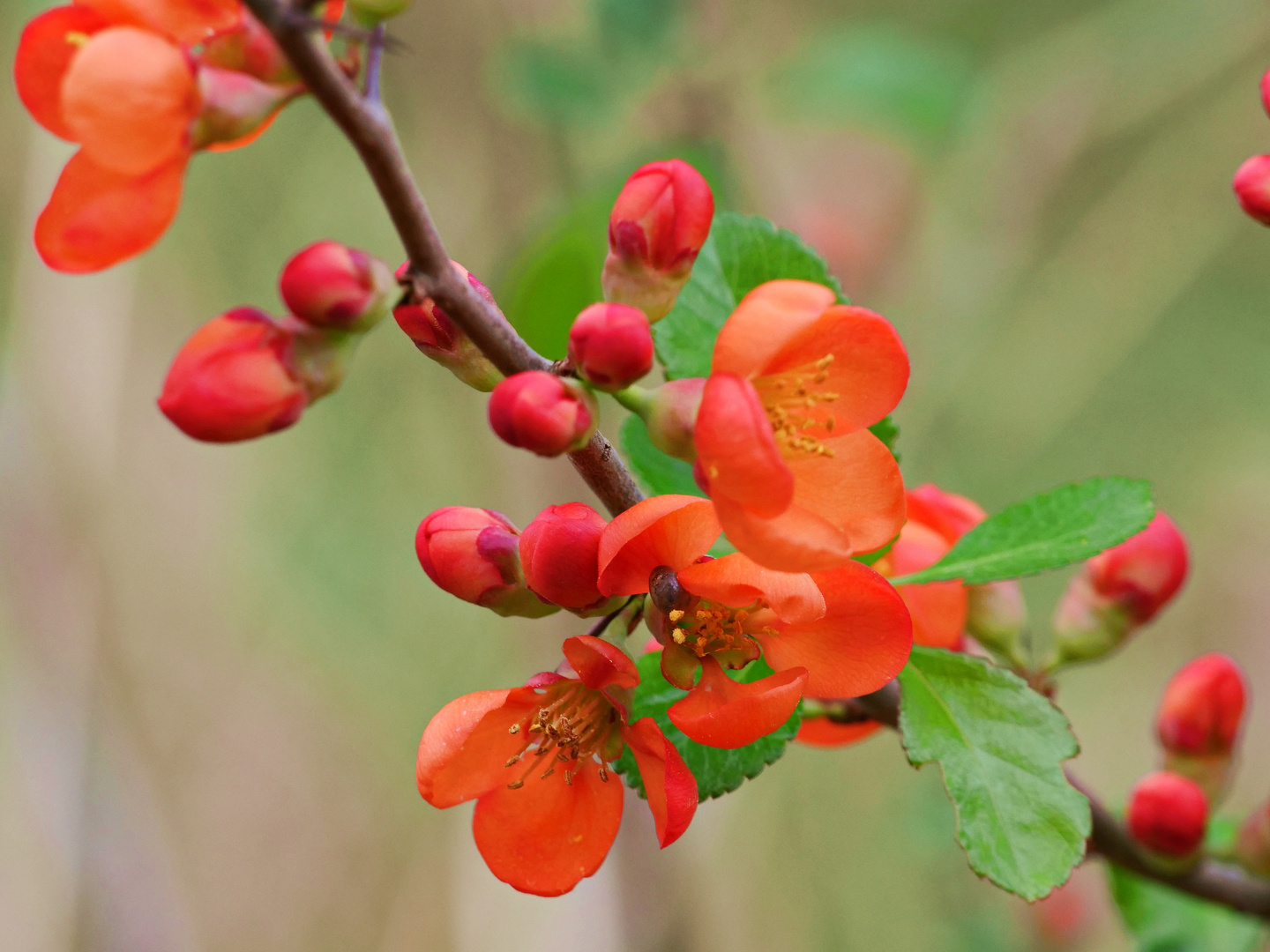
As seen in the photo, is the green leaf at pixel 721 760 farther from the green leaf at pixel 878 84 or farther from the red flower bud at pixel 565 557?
the green leaf at pixel 878 84

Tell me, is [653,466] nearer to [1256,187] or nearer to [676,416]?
[676,416]

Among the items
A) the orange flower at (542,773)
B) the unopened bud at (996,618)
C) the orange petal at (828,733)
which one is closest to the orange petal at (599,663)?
the orange flower at (542,773)

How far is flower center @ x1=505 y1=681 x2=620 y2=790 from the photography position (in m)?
0.52

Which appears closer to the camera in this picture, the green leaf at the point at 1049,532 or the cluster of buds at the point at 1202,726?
the green leaf at the point at 1049,532

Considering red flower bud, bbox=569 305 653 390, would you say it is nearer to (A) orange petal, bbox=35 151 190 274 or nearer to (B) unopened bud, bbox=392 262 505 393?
(B) unopened bud, bbox=392 262 505 393

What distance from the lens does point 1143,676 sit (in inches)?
88.7

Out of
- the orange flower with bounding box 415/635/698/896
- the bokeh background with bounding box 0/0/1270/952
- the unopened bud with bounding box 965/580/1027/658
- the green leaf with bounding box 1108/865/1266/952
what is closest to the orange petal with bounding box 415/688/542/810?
the orange flower with bounding box 415/635/698/896

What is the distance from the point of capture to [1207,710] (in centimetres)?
76

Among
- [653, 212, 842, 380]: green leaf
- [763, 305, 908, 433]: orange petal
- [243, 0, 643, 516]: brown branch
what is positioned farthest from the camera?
[653, 212, 842, 380]: green leaf

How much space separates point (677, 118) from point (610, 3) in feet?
0.73

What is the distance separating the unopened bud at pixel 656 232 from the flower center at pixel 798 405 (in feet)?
0.24

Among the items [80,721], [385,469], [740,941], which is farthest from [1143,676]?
[80,721]

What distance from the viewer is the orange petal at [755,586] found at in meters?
0.44

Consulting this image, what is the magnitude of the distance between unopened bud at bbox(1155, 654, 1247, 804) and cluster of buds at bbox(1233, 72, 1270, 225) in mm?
359
